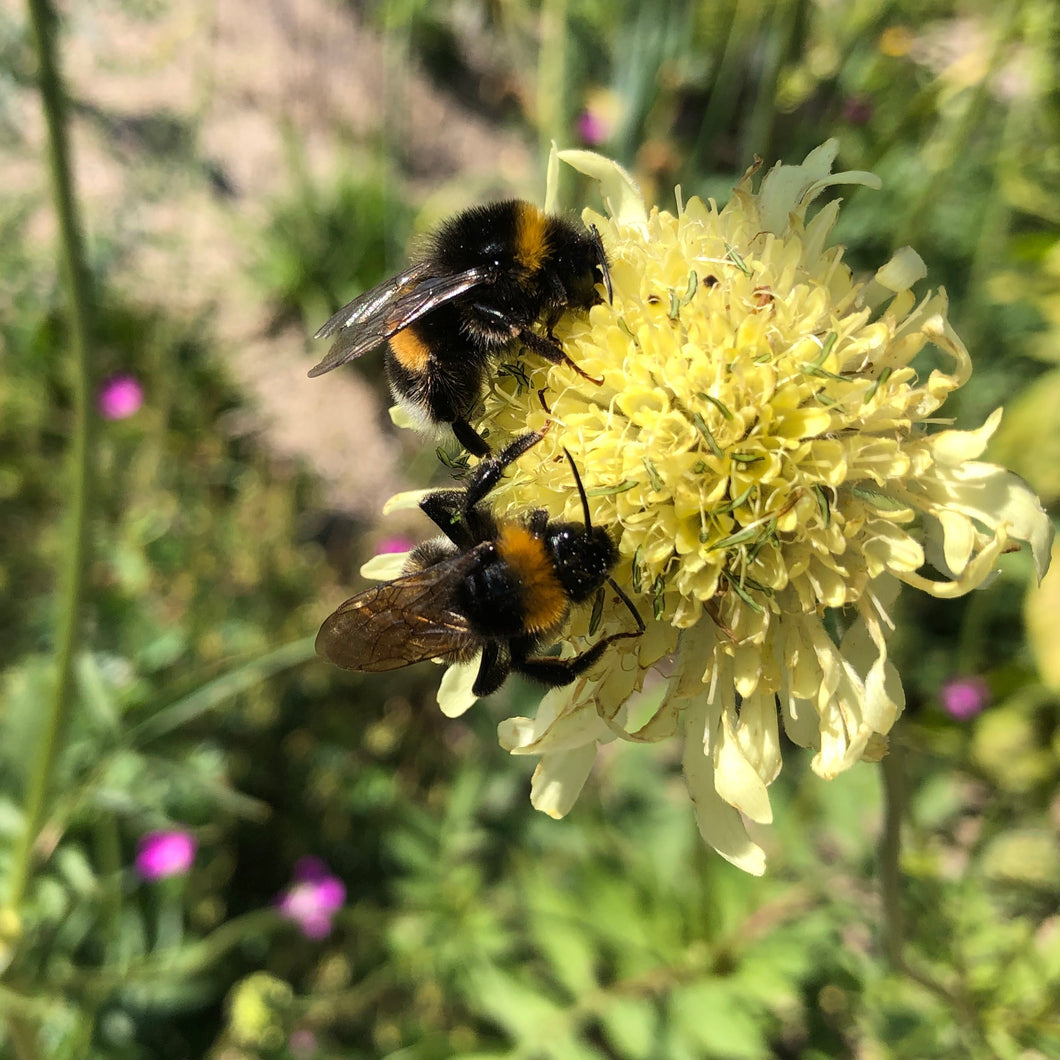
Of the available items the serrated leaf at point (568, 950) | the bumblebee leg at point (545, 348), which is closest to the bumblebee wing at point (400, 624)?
the bumblebee leg at point (545, 348)

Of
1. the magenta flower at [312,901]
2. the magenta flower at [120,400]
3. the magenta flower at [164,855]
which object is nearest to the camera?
the magenta flower at [164,855]

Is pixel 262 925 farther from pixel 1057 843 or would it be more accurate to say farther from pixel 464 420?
pixel 1057 843

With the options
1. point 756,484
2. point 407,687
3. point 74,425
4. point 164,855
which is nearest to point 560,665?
point 756,484

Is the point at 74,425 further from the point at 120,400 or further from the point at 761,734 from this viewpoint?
the point at 120,400

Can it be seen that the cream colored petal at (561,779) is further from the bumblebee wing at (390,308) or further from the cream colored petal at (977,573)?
the bumblebee wing at (390,308)

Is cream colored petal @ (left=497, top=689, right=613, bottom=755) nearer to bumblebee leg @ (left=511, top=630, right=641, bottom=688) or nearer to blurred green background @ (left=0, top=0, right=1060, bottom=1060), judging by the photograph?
bumblebee leg @ (left=511, top=630, right=641, bottom=688)

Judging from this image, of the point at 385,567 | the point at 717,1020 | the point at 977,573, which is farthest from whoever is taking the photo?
the point at 717,1020
